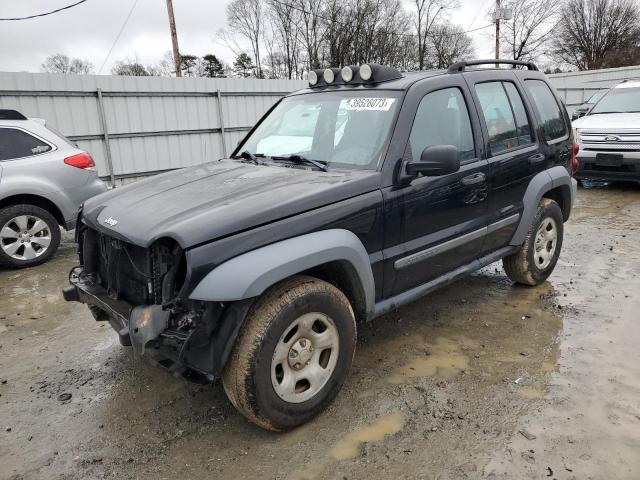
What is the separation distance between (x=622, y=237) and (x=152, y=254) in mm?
5971

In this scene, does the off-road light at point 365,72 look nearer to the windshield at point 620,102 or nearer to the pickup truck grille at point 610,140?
the pickup truck grille at point 610,140

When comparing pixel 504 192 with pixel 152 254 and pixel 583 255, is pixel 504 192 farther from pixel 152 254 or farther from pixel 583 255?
pixel 152 254

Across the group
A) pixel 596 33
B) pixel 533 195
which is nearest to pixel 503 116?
pixel 533 195

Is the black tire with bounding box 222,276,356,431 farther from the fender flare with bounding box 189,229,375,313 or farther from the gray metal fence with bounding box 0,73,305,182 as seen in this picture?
the gray metal fence with bounding box 0,73,305,182

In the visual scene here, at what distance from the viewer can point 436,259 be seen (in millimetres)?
3414

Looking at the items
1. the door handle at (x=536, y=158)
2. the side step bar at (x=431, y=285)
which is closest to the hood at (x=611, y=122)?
the door handle at (x=536, y=158)

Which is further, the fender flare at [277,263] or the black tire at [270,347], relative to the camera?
the black tire at [270,347]

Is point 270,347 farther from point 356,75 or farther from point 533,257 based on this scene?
point 533,257

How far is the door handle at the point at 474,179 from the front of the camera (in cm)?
350

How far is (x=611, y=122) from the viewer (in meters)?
9.11

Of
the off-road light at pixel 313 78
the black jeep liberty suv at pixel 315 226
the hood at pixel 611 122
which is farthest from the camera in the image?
Answer: the hood at pixel 611 122

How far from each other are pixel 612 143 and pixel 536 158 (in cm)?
564

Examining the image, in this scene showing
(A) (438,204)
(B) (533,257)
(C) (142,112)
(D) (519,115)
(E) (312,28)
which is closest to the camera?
(A) (438,204)

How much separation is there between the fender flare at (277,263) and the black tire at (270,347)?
131 mm
